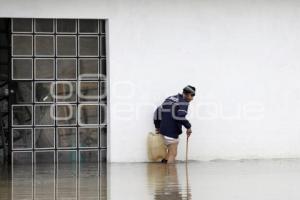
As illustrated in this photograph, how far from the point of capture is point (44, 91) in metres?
16.7

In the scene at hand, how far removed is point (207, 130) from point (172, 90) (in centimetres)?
117

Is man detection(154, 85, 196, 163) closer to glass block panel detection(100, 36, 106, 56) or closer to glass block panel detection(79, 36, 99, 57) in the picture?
glass block panel detection(100, 36, 106, 56)

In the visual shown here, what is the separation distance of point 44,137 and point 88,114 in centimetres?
106

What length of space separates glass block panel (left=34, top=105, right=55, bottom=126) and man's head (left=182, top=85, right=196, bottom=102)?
2.96 metres

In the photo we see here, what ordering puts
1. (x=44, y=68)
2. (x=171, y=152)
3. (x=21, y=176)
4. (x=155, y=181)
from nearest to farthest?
(x=155, y=181), (x=21, y=176), (x=171, y=152), (x=44, y=68)

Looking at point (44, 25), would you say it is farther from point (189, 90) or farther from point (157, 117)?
point (189, 90)

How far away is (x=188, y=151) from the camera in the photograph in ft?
54.5

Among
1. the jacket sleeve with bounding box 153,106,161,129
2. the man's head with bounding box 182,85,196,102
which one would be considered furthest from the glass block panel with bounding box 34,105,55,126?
the man's head with bounding box 182,85,196,102

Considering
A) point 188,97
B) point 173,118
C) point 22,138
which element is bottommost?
point 22,138

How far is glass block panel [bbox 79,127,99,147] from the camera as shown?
55.0 feet

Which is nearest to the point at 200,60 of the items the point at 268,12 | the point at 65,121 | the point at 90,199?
the point at 268,12

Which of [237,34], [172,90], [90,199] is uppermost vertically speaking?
[237,34]

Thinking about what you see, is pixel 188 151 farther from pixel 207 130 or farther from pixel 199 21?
pixel 199 21

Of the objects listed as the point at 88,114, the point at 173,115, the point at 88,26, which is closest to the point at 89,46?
the point at 88,26
